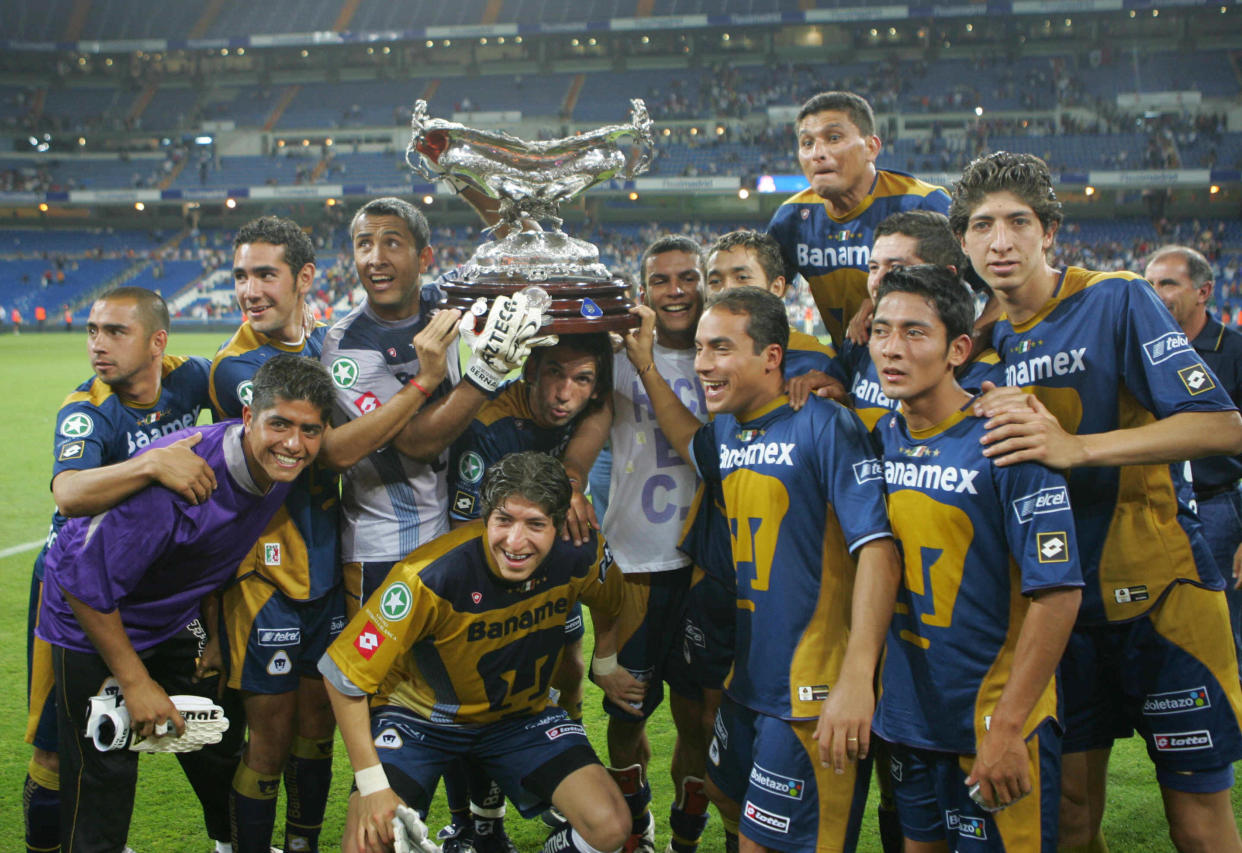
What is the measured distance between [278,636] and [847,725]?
2.05m

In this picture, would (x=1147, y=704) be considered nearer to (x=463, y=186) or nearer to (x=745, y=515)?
(x=745, y=515)

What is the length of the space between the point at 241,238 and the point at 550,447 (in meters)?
1.41

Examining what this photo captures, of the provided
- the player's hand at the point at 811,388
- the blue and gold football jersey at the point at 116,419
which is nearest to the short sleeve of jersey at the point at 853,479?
the player's hand at the point at 811,388

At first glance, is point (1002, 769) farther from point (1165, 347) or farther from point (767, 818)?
point (1165, 347)

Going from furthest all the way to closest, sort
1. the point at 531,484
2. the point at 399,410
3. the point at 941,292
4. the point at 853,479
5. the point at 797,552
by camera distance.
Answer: the point at 399,410 < the point at 531,484 < the point at 797,552 < the point at 853,479 < the point at 941,292

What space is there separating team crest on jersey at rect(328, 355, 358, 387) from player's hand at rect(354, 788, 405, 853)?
1400 millimetres

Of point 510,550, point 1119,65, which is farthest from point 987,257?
point 1119,65

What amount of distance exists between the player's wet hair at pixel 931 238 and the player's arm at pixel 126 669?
2857 millimetres

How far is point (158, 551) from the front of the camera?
319cm

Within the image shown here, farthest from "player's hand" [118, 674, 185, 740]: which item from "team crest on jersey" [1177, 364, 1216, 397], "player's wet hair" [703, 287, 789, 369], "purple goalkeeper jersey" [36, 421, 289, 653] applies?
"team crest on jersey" [1177, 364, 1216, 397]

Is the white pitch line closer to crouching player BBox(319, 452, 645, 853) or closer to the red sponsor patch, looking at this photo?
crouching player BBox(319, 452, 645, 853)

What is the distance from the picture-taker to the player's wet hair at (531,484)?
10.3ft

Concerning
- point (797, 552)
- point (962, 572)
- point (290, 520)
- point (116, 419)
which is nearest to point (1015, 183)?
point (962, 572)

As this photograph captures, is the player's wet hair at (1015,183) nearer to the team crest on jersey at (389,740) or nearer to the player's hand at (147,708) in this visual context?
the team crest on jersey at (389,740)
